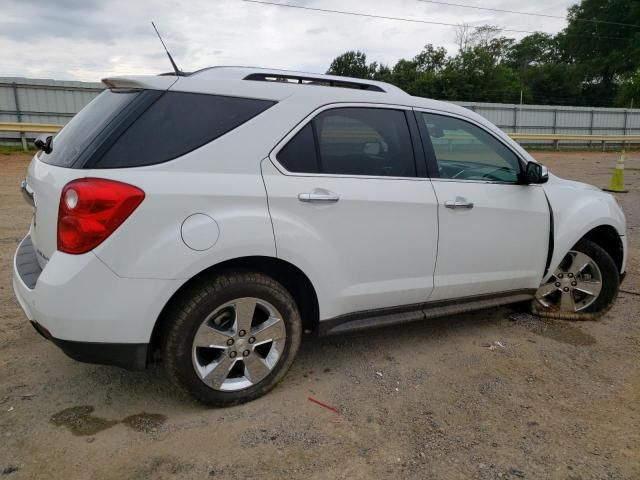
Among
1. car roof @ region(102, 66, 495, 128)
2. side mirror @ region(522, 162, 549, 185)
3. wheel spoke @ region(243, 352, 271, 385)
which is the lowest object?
wheel spoke @ region(243, 352, 271, 385)

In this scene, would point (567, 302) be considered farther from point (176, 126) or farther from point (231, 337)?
point (176, 126)

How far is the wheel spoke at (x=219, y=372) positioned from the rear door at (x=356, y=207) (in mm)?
613

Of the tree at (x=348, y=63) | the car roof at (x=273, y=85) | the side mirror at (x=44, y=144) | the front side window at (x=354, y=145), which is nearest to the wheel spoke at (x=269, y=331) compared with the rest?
the front side window at (x=354, y=145)

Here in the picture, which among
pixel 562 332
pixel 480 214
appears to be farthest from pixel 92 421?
pixel 562 332

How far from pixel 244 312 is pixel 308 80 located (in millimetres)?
1478

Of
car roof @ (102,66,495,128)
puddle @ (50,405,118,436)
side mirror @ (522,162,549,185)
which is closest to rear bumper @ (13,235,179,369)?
puddle @ (50,405,118,436)

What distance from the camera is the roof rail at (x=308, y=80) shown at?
2.99 metres

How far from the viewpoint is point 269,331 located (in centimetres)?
287

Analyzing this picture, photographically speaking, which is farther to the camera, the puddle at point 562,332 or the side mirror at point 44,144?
the puddle at point 562,332

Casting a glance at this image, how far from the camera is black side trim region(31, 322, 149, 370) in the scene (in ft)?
8.16

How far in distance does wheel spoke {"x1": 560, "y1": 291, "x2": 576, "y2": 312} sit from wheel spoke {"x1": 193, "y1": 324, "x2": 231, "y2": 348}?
2.90 meters

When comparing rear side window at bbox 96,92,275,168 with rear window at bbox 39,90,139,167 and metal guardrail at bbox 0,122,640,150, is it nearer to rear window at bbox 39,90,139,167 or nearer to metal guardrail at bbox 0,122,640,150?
rear window at bbox 39,90,139,167

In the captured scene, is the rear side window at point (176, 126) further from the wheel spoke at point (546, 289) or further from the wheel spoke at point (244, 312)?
the wheel spoke at point (546, 289)

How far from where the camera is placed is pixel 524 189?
148 inches
